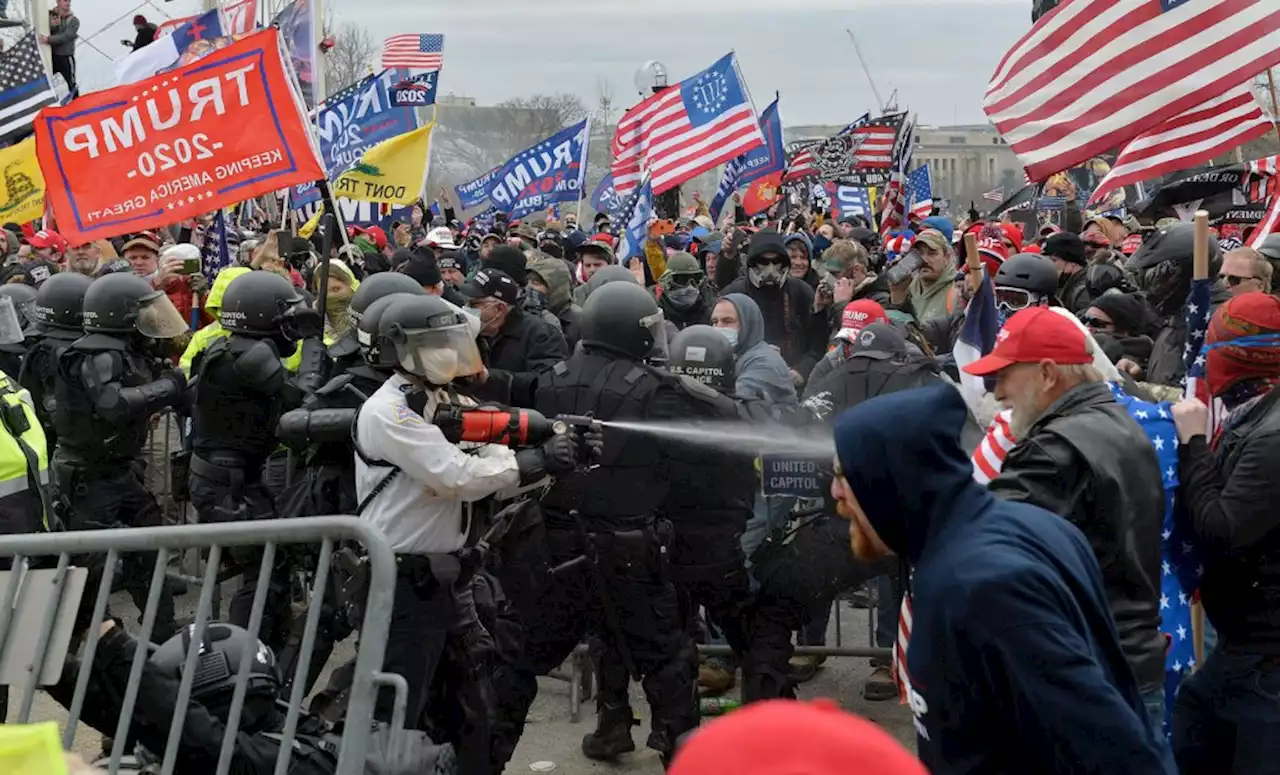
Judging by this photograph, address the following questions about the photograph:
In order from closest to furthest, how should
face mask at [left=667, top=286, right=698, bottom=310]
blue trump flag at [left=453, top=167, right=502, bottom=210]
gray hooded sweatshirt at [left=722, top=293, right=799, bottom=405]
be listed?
gray hooded sweatshirt at [left=722, top=293, right=799, bottom=405] < face mask at [left=667, top=286, right=698, bottom=310] < blue trump flag at [left=453, top=167, right=502, bottom=210]

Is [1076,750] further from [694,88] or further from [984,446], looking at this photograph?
[694,88]

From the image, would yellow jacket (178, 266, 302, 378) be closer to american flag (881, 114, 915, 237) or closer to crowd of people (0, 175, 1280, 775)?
crowd of people (0, 175, 1280, 775)

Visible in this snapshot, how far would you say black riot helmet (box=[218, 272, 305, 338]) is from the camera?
8016 mm

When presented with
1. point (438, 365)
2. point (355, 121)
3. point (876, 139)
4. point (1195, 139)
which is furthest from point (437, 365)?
point (876, 139)

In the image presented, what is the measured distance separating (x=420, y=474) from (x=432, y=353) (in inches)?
19.9

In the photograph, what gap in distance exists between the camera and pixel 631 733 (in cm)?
766

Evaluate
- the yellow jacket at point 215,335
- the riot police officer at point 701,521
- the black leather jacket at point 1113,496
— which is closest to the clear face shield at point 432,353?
the riot police officer at point 701,521

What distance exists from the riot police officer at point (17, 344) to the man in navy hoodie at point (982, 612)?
7.61m

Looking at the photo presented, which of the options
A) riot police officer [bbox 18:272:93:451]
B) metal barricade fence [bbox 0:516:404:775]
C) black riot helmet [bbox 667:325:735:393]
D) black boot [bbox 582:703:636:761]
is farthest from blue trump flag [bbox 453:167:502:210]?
metal barricade fence [bbox 0:516:404:775]

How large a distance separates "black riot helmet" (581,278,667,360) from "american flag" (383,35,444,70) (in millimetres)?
18972

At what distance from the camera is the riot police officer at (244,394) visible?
801 cm

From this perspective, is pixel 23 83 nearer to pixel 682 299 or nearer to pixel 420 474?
pixel 682 299

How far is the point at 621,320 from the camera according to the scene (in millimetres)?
6719

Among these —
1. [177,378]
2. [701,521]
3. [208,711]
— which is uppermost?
[177,378]
